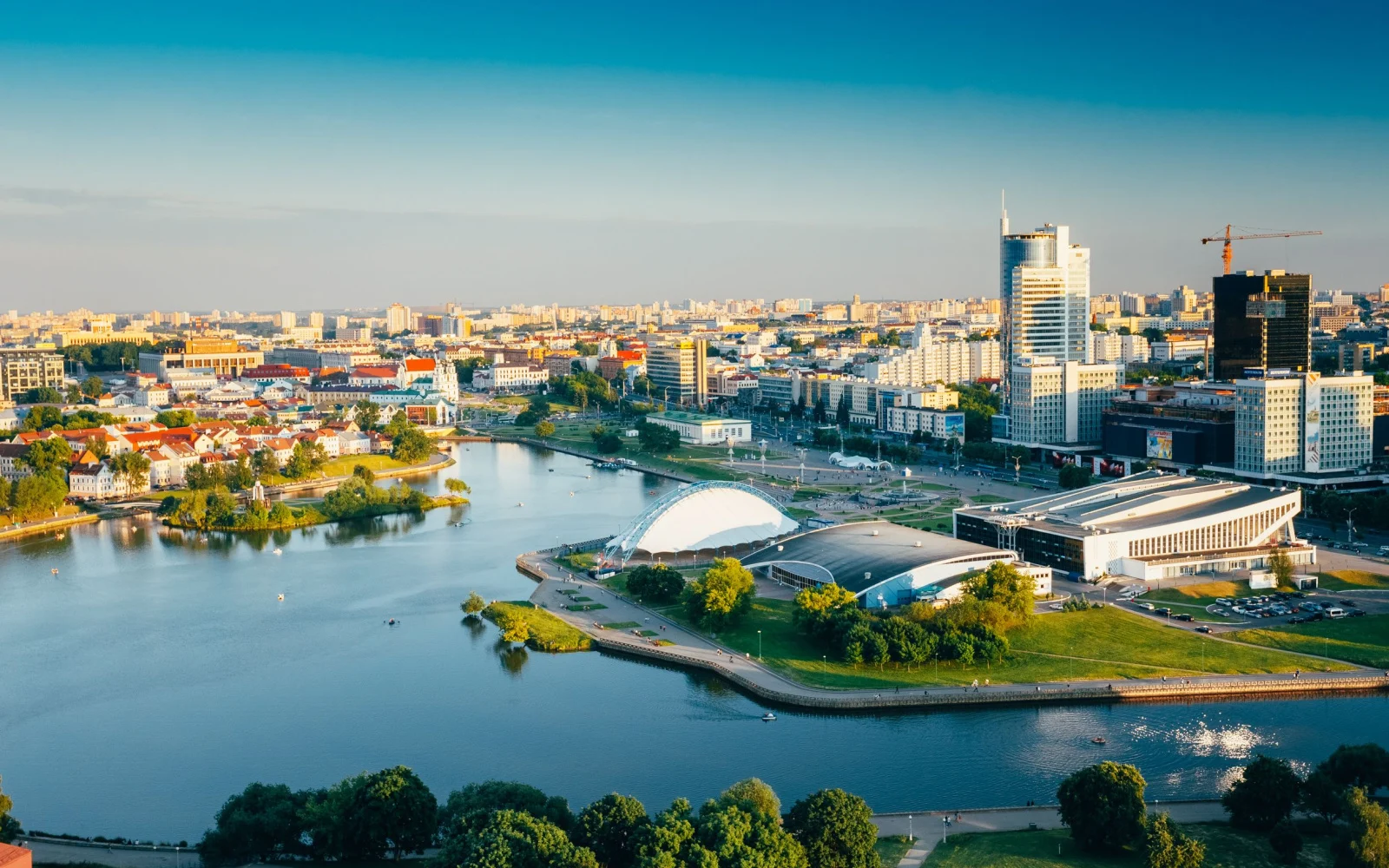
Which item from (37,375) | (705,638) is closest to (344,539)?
(705,638)

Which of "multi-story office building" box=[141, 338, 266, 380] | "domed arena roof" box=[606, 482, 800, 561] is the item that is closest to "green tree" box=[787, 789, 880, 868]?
"domed arena roof" box=[606, 482, 800, 561]

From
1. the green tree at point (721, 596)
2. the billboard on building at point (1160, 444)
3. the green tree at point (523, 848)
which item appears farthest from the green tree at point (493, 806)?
the billboard on building at point (1160, 444)

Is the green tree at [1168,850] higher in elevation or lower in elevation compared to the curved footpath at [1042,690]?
higher

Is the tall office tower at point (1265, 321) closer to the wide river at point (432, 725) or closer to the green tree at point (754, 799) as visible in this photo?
the wide river at point (432, 725)

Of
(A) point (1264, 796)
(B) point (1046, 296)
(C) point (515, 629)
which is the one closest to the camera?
(A) point (1264, 796)

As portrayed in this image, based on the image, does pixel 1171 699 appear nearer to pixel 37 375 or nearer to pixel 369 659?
pixel 369 659

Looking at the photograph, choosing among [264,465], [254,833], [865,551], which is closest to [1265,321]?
[865,551]

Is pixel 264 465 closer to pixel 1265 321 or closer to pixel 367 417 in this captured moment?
pixel 367 417
